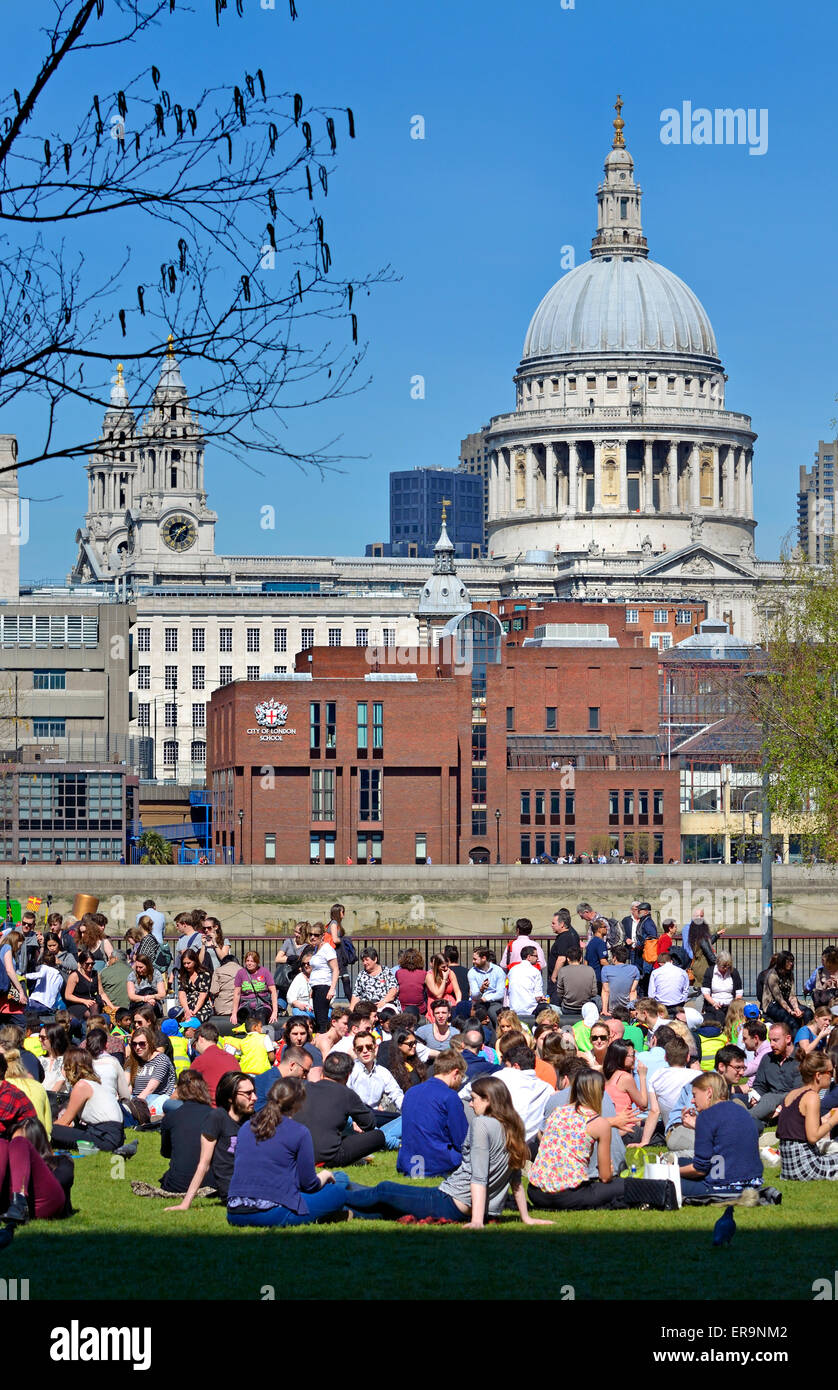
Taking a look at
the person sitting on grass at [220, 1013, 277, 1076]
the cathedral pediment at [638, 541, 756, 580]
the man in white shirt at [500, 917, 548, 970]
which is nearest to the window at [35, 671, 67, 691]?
the man in white shirt at [500, 917, 548, 970]

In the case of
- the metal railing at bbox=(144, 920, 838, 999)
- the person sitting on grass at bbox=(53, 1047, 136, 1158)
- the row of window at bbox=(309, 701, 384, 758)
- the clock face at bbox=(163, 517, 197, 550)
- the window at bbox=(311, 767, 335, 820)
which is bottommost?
the metal railing at bbox=(144, 920, 838, 999)

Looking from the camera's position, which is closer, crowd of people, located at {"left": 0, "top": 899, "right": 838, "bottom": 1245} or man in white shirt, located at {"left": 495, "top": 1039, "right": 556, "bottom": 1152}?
crowd of people, located at {"left": 0, "top": 899, "right": 838, "bottom": 1245}

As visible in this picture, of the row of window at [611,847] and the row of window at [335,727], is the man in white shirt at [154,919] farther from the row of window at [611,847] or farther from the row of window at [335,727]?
the row of window at [611,847]

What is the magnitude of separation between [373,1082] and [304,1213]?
180 inches

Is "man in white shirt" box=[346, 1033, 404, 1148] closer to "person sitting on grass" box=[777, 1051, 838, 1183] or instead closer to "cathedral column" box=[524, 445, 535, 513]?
"person sitting on grass" box=[777, 1051, 838, 1183]

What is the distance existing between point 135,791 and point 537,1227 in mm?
73149

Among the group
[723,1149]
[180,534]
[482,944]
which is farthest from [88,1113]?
[180,534]

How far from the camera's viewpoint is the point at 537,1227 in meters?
14.8

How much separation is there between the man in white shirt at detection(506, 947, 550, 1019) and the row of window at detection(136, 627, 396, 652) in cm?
13337

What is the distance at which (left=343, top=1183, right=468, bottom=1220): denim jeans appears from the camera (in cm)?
1495

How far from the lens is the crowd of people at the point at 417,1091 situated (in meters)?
14.8

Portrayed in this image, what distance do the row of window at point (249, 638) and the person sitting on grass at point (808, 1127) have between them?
14216 centimetres
